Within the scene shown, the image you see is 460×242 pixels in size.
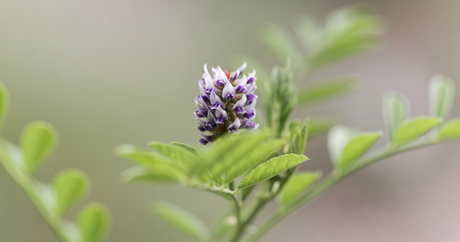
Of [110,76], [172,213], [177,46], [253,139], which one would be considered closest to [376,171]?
[177,46]

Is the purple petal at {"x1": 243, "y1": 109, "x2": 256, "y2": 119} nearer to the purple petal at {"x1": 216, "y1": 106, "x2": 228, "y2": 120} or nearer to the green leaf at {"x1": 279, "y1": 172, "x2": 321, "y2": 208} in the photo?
the purple petal at {"x1": 216, "y1": 106, "x2": 228, "y2": 120}

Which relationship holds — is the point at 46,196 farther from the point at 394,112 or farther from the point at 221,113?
the point at 394,112

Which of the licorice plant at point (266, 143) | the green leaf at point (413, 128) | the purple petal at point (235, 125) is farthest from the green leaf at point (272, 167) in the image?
the green leaf at point (413, 128)

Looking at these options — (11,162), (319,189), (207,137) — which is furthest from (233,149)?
(11,162)

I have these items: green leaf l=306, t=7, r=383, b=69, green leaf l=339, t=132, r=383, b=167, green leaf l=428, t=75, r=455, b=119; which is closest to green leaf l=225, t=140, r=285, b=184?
green leaf l=339, t=132, r=383, b=167

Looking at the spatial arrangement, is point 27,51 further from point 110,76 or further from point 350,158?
point 350,158
